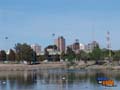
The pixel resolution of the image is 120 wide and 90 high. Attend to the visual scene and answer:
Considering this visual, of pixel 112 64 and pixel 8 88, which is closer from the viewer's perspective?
pixel 8 88

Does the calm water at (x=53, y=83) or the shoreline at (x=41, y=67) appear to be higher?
the shoreline at (x=41, y=67)

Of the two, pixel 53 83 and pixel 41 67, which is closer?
pixel 53 83

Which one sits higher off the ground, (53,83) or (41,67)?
(41,67)

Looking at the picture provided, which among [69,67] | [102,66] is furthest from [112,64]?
[69,67]

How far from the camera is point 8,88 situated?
8512 cm

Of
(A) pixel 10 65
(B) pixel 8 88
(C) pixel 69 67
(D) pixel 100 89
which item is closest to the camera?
(D) pixel 100 89

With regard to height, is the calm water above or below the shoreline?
below

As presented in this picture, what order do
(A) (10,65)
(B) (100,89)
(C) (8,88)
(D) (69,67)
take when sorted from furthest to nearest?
(D) (69,67) < (A) (10,65) < (C) (8,88) < (B) (100,89)

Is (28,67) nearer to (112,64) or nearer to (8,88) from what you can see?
(112,64)

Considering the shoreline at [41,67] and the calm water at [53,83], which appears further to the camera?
the shoreline at [41,67]

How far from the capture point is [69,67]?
19500 cm

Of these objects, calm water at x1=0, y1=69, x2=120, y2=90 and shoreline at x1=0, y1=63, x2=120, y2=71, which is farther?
shoreline at x1=0, y1=63, x2=120, y2=71

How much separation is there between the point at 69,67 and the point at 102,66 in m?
16.5

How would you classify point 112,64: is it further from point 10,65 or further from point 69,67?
point 10,65
